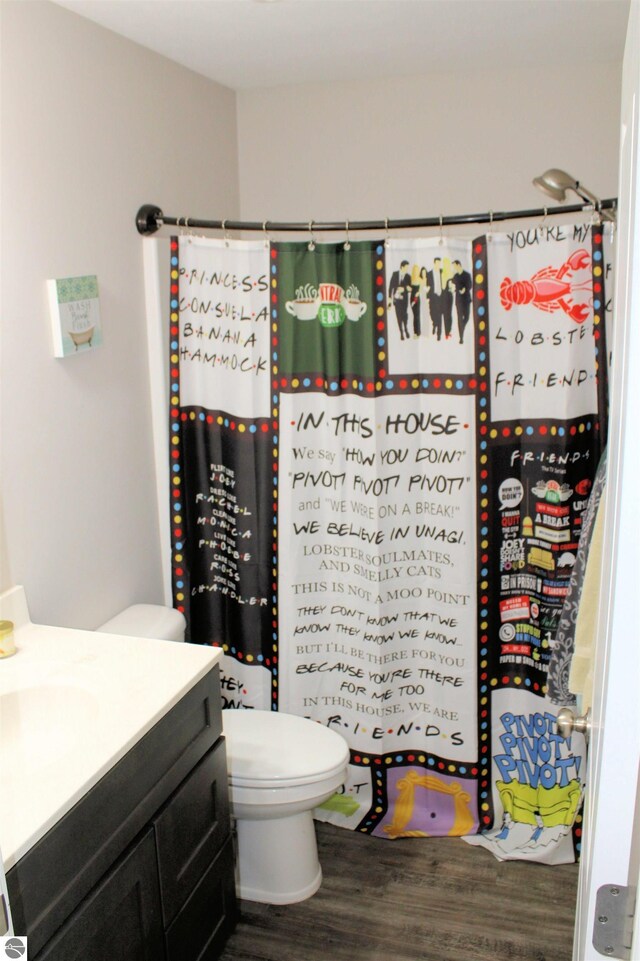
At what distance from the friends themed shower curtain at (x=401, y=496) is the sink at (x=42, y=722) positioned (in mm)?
894

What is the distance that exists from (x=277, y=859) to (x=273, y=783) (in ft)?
0.95

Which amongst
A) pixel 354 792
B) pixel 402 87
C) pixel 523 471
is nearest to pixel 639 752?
pixel 523 471

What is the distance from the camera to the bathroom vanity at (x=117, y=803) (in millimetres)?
1420

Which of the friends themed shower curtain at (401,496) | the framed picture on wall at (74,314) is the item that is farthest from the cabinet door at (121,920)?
the framed picture on wall at (74,314)

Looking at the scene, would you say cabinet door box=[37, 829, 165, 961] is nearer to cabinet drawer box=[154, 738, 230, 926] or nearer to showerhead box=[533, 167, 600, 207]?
cabinet drawer box=[154, 738, 230, 926]

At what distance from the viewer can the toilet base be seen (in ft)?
7.70

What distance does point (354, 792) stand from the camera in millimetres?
2682

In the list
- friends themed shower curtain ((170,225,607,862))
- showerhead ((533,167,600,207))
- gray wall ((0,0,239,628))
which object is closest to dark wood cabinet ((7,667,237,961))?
gray wall ((0,0,239,628))

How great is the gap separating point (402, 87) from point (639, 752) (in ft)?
7.96

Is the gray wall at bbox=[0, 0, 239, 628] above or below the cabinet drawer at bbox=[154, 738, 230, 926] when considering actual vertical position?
above

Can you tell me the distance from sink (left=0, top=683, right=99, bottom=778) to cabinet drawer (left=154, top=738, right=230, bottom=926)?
0.25m

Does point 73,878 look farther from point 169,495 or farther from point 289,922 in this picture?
point 169,495

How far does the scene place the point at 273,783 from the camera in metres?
2.21

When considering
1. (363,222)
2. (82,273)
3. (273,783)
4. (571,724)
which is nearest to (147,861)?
(273,783)
